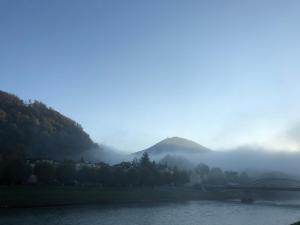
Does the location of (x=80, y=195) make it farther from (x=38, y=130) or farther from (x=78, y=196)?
(x=38, y=130)

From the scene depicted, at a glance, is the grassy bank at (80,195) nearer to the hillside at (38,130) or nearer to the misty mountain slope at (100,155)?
the hillside at (38,130)

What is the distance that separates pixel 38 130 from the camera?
4478 inches

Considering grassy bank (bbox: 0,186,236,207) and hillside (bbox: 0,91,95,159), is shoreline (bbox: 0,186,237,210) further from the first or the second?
hillside (bbox: 0,91,95,159)

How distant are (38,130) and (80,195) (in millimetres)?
56390

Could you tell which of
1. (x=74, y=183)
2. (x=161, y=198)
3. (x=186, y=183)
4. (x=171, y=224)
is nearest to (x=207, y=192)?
(x=186, y=183)

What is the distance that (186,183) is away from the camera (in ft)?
335

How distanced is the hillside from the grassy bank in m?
37.2

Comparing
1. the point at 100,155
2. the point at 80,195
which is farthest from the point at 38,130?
the point at 80,195

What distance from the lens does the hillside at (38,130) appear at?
106 m

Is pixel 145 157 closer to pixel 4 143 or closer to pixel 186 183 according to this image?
pixel 186 183

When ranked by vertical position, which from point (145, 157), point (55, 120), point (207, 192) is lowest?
point (207, 192)

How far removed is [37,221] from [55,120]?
3681 inches

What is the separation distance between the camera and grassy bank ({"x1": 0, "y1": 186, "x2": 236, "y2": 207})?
52.7m

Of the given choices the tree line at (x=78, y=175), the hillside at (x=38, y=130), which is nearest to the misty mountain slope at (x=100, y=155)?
the hillside at (x=38, y=130)
